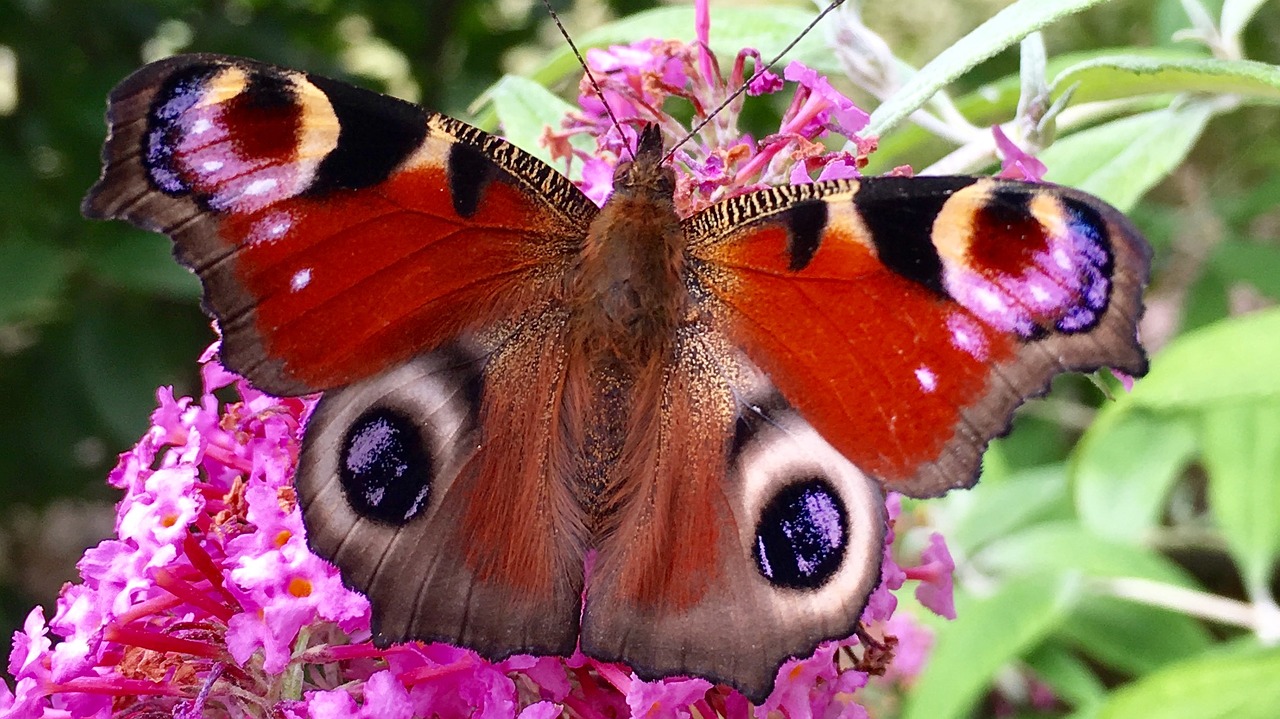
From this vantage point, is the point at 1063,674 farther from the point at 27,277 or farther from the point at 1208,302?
the point at 27,277

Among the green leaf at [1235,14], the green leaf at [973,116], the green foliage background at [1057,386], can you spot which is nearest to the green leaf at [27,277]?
the green foliage background at [1057,386]

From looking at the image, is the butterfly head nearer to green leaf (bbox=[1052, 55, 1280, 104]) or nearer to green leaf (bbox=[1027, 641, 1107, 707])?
green leaf (bbox=[1052, 55, 1280, 104])

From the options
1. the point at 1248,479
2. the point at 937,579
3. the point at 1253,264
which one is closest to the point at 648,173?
the point at 937,579

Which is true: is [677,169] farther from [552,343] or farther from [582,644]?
[582,644]

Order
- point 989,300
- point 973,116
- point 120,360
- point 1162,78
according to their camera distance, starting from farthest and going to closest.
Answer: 1. point 120,360
2. point 973,116
3. point 1162,78
4. point 989,300

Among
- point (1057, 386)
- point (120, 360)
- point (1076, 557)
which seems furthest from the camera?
point (1057, 386)

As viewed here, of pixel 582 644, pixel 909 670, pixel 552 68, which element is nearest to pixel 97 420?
pixel 552 68
